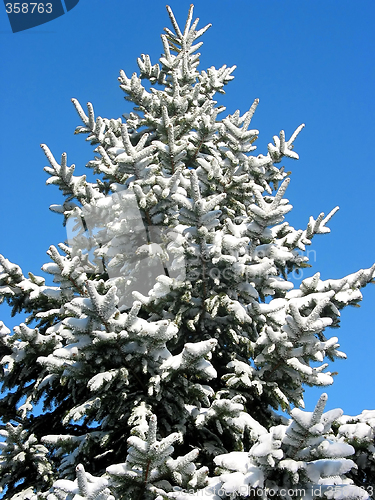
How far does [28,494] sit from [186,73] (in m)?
8.06

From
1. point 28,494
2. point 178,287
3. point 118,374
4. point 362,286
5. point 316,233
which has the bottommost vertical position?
point 28,494

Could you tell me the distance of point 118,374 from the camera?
458 cm

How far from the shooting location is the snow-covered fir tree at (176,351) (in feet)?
11.8

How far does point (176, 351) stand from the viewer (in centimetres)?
600

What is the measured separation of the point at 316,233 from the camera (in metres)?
7.02

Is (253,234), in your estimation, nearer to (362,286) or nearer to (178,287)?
(178,287)

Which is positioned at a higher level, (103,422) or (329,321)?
(329,321)

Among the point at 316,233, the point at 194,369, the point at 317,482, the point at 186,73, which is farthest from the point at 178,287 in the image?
the point at 186,73

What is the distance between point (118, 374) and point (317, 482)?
2188mm

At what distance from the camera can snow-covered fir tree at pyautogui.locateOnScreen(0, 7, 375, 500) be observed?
11.8 feet

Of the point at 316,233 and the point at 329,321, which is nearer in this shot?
the point at 329,321

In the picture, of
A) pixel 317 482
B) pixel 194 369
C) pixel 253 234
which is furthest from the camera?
pixel 253 234

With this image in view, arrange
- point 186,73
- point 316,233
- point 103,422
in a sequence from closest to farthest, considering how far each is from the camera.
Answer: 1. point 103,422
2. point 316,233
3. point 186,73

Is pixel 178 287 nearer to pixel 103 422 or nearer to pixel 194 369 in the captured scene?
pixel 194 369
